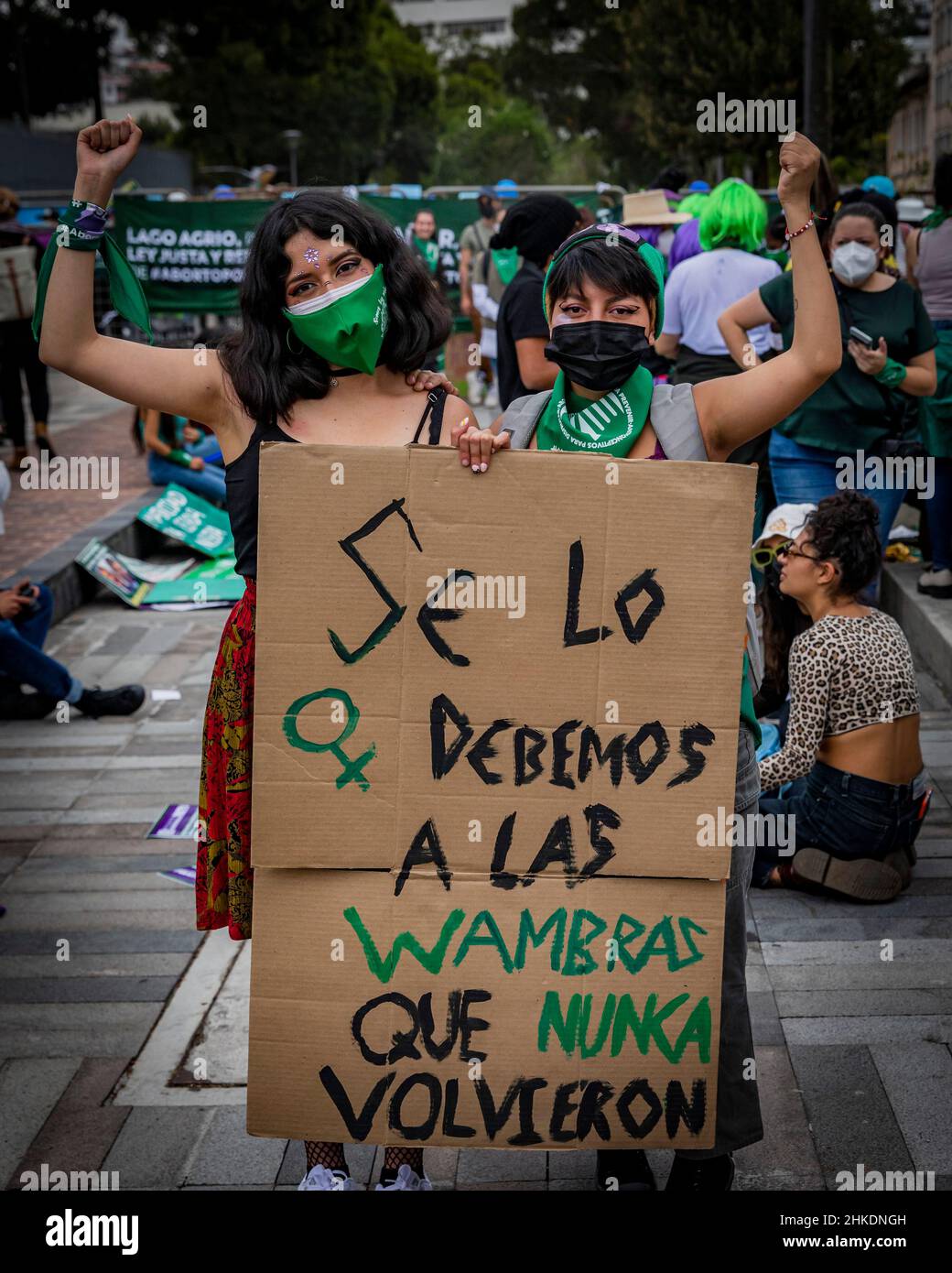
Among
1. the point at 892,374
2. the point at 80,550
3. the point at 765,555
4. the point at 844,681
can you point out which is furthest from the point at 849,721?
the point at 80,550

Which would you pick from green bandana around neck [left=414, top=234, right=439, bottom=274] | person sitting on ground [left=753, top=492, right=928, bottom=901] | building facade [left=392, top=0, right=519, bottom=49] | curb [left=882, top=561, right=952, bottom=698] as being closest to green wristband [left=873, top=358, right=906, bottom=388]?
curb [left=882, top=561, right=952, bottom=698]

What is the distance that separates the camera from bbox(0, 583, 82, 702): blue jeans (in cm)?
561

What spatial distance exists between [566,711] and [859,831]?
6.52ft

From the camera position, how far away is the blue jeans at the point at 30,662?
5.61 metres

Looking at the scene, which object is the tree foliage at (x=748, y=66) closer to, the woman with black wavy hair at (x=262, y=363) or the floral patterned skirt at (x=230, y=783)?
the woman with black wavy hair at (x=262, y=363)

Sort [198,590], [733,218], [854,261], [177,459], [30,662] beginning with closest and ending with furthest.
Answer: [854,261] → [30,662] → [733,218] → [198,590] → [177,459]

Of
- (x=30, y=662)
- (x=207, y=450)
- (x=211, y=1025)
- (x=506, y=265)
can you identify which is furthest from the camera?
(x=506, y=265)

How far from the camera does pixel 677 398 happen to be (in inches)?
92.0

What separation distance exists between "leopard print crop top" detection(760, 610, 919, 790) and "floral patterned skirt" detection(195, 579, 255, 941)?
173cm

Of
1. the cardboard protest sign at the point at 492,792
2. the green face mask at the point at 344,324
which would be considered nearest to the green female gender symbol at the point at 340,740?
the cardboard protest sign at the point at 492,792

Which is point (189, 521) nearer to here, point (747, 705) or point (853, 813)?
point (853, 813)

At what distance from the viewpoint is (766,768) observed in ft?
12.5

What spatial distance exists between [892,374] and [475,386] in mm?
9435

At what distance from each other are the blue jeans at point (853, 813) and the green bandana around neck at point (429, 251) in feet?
33.8
